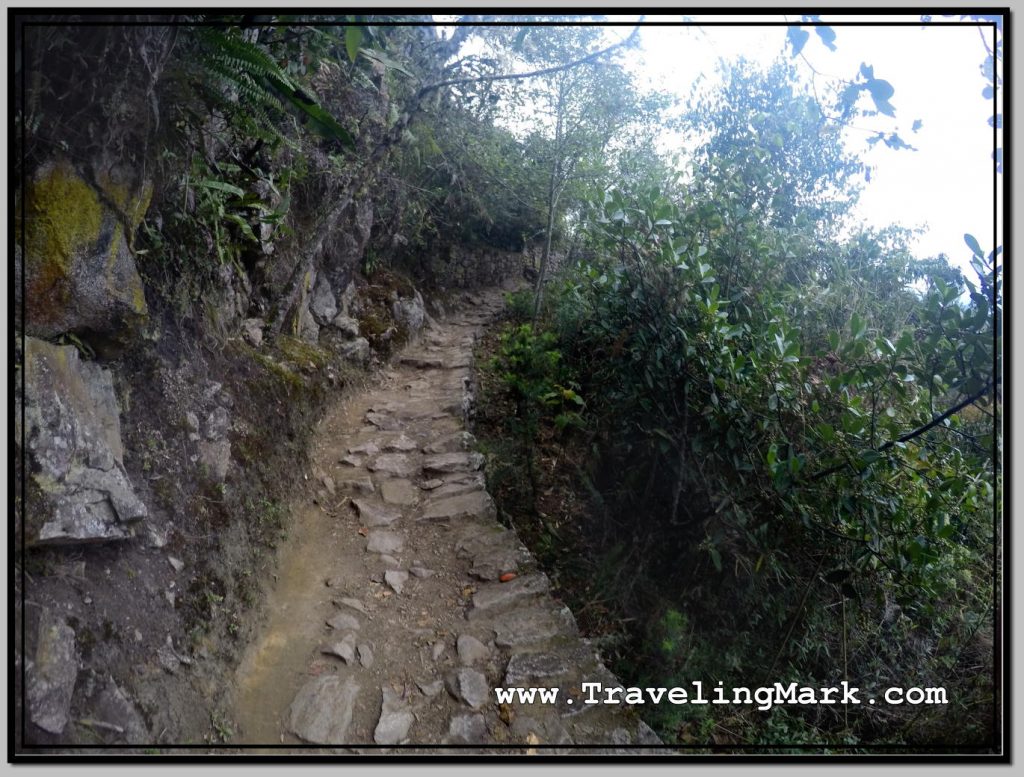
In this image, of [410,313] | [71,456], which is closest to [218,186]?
[71,456]

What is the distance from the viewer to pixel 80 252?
2.63 metres

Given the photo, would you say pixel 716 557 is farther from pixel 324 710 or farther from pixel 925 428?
pixel 324 710

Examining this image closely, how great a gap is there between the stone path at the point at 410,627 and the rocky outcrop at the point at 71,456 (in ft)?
3.71

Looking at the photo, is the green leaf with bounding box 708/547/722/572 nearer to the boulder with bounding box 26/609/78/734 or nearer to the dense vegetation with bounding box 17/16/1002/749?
the dense vegetation with bounding box 17/16/1002/749

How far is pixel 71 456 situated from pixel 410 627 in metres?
2.05

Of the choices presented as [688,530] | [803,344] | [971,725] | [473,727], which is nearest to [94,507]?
[473,727]

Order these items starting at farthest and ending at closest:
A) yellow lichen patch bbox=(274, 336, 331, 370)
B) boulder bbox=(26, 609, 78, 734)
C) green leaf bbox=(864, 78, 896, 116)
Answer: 1. yellow lichen patch bbox=(274, 336, 331, 370)
2. green leaf bbox=(864, 78, 896, 116)
3. boulder bbox=(26, 609, 78, 734)

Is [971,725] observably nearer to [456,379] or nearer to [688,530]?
[688,530]

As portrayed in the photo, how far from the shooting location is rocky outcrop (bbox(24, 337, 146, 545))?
2193mm

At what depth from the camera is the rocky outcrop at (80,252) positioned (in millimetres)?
2420

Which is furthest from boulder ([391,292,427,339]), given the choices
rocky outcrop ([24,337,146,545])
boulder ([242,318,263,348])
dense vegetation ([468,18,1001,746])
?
rocky outcrop ([24,337,146,545])

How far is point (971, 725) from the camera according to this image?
8.07 feet

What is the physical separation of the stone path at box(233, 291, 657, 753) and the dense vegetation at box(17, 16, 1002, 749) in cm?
44

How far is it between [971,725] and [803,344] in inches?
98.2
